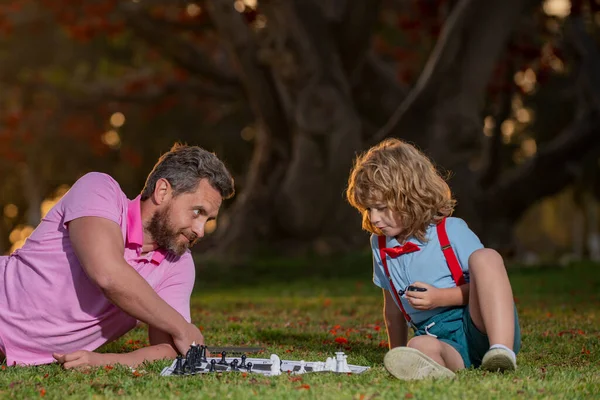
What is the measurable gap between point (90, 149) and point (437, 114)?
15.0m

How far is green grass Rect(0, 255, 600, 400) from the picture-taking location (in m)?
4.12

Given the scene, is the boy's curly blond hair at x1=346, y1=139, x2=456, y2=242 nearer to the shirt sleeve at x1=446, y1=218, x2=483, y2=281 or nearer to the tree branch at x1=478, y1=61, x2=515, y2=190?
the shirt sleeve at x1=446, y1=218, x2=483, y2=281

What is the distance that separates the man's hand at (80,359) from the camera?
489cm

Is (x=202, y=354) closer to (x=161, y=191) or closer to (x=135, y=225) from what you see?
(x=135, y=225)

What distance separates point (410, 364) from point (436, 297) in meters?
0.60

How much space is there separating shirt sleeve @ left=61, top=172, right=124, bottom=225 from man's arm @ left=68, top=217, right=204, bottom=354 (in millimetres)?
39

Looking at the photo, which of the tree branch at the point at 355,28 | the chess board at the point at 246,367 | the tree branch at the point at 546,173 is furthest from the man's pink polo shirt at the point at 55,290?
the tree branch at the point at 546,173

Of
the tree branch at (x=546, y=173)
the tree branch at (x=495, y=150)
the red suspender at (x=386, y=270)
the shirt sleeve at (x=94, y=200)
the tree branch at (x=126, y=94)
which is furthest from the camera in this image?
the tree branch at (x=126, y=94)

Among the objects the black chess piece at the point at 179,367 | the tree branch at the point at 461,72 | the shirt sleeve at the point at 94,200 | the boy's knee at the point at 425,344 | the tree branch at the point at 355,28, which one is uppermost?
the tree branch at the point at 355,28

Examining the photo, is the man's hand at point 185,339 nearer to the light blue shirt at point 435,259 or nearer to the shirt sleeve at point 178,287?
the shirt sleeve at point 178,287

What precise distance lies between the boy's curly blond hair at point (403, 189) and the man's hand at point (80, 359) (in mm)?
1582

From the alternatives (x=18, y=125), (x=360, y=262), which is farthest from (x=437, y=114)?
(x=18, y=125)

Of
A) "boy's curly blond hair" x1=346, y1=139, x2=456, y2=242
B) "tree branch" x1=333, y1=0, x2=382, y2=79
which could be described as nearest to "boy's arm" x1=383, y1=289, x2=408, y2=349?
"boy's curly blond hair" x1=346, y1=139, x2=456, y2=242

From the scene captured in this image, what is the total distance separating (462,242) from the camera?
5074 mm
